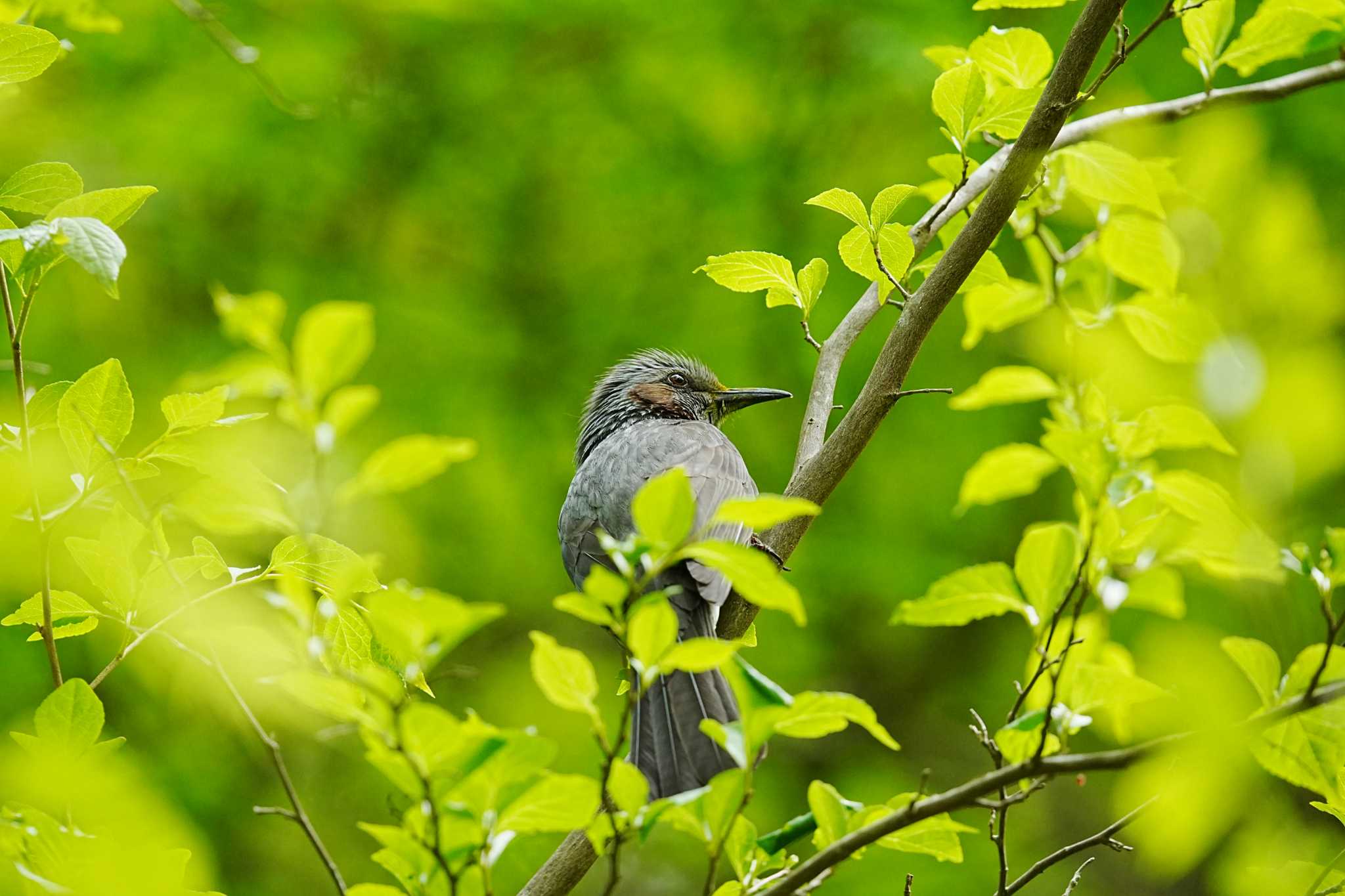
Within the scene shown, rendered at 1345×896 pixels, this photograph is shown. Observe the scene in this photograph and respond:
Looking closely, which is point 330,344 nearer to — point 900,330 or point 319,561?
point 319,561

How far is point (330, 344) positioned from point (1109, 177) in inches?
57.4

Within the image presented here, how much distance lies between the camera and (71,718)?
1798 mm

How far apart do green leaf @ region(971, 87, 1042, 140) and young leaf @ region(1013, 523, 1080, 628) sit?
44.4 inches

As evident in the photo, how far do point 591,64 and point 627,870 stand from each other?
15.4 feet


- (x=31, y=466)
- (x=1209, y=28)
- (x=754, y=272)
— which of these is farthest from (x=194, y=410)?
(x=1209, y=28)

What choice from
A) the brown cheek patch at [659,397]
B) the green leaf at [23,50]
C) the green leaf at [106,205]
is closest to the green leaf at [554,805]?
the green leaf at [106,205]

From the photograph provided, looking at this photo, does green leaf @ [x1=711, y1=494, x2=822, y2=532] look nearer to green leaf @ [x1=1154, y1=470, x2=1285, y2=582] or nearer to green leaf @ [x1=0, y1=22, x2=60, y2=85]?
green leaf @ [x1=1154, y1=470, x2=1285, y2=582]

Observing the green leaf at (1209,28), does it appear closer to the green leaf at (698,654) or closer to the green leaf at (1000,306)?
the green leaf at (1000,306)

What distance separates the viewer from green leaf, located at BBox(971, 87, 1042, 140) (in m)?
2.39

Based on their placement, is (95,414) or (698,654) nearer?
(698,654)

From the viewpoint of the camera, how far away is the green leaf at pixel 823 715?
1.44 metres

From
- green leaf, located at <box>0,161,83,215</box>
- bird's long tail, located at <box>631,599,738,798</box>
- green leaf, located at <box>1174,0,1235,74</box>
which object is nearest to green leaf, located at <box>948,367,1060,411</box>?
green leaf, located at <box>1174,0,1235,74</box>

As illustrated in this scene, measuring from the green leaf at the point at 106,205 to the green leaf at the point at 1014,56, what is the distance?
174cm

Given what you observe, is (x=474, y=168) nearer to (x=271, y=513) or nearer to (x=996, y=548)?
(x=996, y=548)
